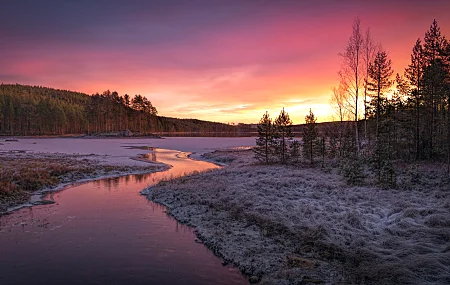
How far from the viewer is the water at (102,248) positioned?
8.98 m

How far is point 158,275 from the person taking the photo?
9.09 meters

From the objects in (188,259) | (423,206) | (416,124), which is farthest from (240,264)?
(416,124)

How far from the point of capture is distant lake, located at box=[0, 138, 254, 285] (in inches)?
353

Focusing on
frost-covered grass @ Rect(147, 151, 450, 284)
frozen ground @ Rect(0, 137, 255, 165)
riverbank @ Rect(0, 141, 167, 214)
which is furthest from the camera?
Answer: frozen ground @ Rect(0, 137, 255, 165)

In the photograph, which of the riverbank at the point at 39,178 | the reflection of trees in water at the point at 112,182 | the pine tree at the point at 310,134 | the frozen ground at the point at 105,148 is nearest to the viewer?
the riverbank at the point at 39,178

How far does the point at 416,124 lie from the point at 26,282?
34.1 metres

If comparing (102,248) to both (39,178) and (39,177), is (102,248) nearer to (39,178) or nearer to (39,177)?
Result: (39,178)

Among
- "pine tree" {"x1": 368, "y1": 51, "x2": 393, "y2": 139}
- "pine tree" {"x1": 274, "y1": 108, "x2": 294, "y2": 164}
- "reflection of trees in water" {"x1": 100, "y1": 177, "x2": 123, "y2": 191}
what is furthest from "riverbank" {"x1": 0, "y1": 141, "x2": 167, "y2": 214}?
"pine tree" {"x1": 368, "y1": 51, "x2": 393, "y2": 139}

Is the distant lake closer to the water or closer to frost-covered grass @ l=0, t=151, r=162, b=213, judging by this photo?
the water

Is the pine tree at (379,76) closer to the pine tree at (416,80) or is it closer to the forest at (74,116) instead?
the pine tree at (416,80)

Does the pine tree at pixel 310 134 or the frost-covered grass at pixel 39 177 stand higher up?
the pine tree at pixel 310 134

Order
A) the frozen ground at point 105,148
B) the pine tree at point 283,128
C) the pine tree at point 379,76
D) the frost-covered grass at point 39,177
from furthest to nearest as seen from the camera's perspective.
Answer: the frozen ground at point 105,148, the pine tree at point 283,128, the pine tree at point 379,76, the frost-covered grass at point 39,177

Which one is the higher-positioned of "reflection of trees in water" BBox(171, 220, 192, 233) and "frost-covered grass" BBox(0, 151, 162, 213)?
"frost-covered grass" BBox(0, 151, 162, 213)

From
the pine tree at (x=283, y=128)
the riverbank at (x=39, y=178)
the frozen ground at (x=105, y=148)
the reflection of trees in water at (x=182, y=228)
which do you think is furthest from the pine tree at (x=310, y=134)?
the reflection of trees in water at (x=182, y=228)
